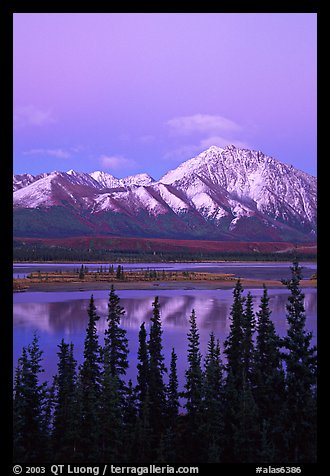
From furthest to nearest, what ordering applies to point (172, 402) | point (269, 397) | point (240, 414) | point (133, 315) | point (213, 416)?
1. point (133, 315)
2. point (172, 402)
3. point (213, 416)
4. point (269, 397)
5. point (240, 414)

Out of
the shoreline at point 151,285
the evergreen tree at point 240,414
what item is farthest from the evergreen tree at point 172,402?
the shoreline at point 151,285

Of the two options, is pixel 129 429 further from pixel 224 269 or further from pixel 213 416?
pixel 224 269

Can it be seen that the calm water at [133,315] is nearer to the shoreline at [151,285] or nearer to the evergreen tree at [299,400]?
the shoreline at [151,285]

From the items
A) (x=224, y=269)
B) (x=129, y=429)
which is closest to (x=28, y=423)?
(x=129, y=429)

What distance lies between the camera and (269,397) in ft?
64.5

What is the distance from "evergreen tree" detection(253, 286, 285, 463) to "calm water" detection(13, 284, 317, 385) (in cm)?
702

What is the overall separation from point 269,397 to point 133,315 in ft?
117

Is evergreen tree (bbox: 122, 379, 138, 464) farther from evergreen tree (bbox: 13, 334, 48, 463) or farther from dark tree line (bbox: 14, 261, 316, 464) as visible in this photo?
evergreen tree (bbox: 13, 334, 48, 463)

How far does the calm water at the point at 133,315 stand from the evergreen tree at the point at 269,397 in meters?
7.02
